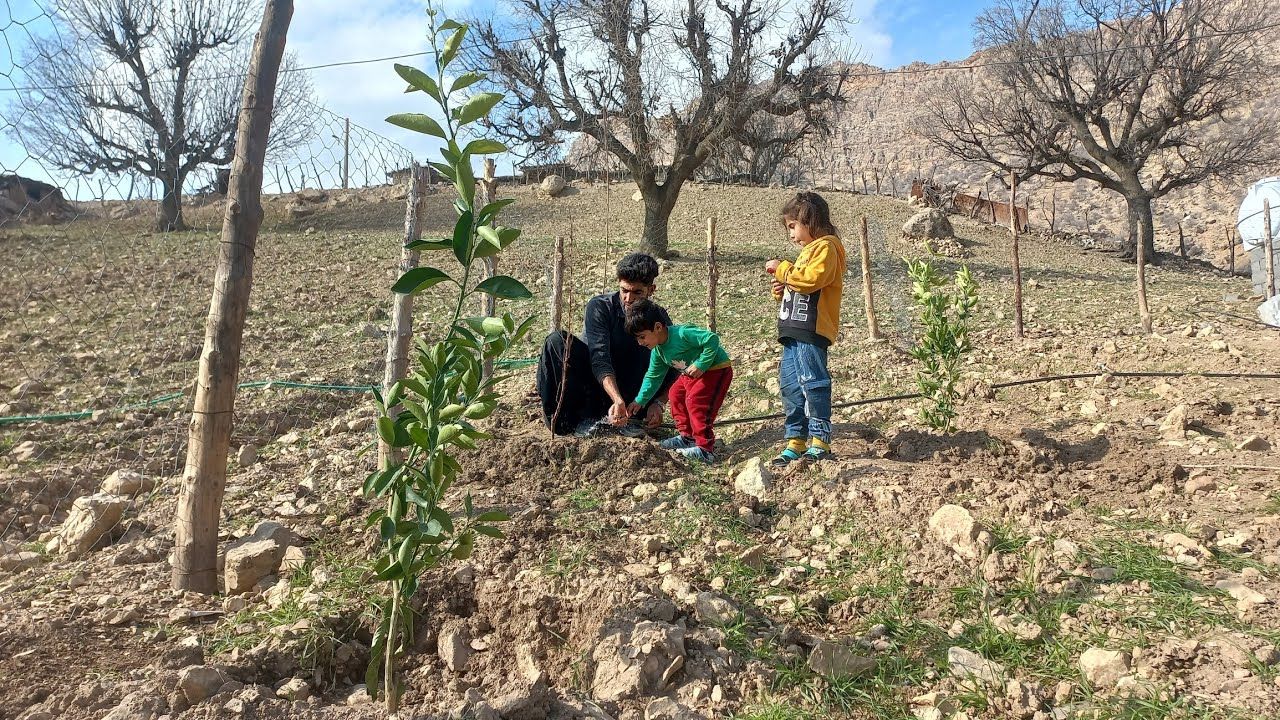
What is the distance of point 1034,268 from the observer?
1346 cm

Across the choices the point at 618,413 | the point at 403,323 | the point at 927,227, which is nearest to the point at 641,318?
the point at 618,413

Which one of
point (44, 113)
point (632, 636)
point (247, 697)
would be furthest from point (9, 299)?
point (632, 636)

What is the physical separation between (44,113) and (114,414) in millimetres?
2687

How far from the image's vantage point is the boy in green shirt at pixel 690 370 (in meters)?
3.77

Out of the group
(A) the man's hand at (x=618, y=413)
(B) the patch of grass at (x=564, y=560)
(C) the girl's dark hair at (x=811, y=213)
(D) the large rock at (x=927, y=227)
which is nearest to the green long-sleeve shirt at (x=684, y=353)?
(A) the man's hand at (x=618, y=413)

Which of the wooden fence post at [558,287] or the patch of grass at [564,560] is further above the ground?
the wooden fence post at [558,287]

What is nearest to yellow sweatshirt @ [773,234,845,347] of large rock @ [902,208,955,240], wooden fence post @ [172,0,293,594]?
wooden fence post @ [172,0,293,594]

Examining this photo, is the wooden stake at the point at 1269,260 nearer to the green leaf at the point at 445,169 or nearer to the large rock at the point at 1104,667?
the large rock at the point at 1104,667

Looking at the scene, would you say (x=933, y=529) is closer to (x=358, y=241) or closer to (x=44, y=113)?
(x=44, y=113)

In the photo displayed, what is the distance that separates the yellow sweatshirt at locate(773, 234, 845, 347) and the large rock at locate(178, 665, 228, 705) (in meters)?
2.61

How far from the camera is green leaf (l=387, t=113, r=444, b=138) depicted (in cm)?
182

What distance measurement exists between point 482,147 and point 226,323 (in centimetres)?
137

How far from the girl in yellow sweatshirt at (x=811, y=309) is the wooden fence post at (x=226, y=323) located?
→ 2.14 m

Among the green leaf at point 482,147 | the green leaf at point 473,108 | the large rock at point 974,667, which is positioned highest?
the green leaf at point 473,108
